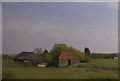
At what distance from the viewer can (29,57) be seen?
866 centimetres

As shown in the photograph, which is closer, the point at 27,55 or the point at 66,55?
the point at 27,55

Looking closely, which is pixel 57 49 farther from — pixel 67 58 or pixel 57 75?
pixel 57 75

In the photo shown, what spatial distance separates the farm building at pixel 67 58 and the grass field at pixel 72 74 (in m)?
0.69

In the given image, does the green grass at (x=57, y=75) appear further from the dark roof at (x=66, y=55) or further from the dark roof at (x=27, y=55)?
the dark roof at (x=66, y=55)

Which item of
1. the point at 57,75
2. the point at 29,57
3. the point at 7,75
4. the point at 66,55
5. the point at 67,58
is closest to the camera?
the point at 7,75

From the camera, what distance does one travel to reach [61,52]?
8.88 meters

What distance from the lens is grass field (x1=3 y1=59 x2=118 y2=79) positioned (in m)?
6.40

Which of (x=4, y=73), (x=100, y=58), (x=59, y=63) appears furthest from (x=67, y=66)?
(x=4, y=73)

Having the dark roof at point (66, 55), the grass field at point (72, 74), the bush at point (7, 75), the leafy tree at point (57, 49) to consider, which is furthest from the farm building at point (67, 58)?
the bush at point (7, 75)

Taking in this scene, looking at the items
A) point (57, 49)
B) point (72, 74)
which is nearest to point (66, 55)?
point (57, 49)

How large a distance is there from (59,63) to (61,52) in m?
0.39

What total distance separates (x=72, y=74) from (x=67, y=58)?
2.01 meters

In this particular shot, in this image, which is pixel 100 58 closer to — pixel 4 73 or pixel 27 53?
pixel 27 53

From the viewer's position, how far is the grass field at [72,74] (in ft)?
21.0
